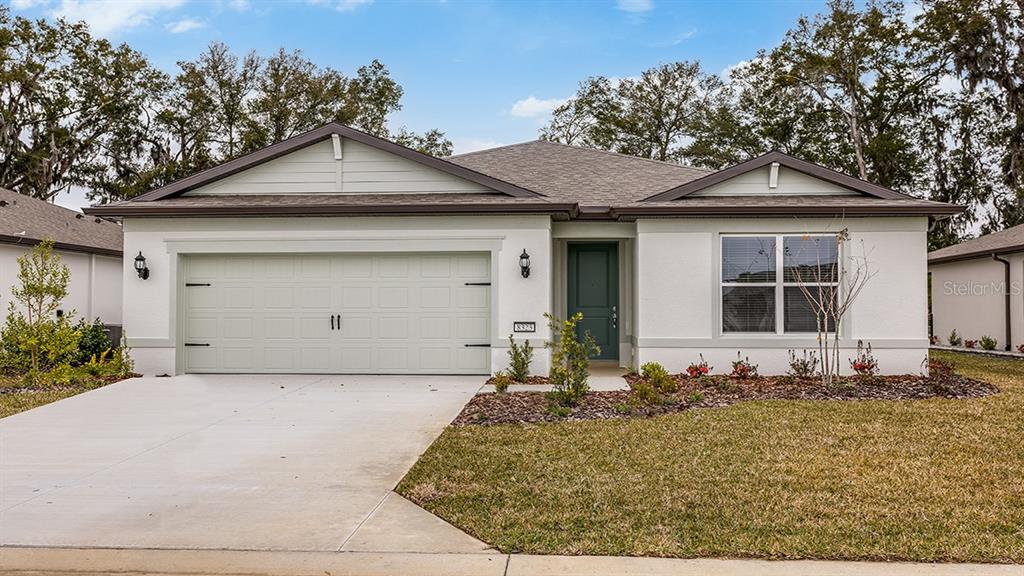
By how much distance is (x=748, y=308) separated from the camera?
Answer: 11.7 meters

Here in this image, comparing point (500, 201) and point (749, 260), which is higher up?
point (500, 201)

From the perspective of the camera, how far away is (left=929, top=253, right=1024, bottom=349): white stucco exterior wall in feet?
54.9

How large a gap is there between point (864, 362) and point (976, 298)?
9.88 metres

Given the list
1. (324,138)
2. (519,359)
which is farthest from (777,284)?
(324,138)

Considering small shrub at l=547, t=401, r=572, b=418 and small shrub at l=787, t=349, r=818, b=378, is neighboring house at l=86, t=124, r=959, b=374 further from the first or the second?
small shrub at l=547, t=401, r=572, b=418

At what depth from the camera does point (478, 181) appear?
39.7 feet

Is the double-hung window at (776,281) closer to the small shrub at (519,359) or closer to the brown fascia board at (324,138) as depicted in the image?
the small shrub at (519,359)

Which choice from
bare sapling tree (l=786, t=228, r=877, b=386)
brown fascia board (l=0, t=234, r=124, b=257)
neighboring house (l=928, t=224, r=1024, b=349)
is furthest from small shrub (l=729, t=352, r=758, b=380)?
brown fascia board (l=0, t=234, r=124, b=257)

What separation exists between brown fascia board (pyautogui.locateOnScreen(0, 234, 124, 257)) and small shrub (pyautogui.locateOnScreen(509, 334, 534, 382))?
28.5 ft

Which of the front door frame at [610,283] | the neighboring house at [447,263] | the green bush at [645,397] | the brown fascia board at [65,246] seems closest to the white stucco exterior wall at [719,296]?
the neighboring house at [447,263]

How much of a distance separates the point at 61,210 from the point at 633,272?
15.3 m

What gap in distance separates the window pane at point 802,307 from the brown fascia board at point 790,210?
121cm

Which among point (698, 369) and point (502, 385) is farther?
point (698, 369)

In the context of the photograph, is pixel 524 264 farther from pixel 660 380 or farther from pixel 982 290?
pixel 982 290
